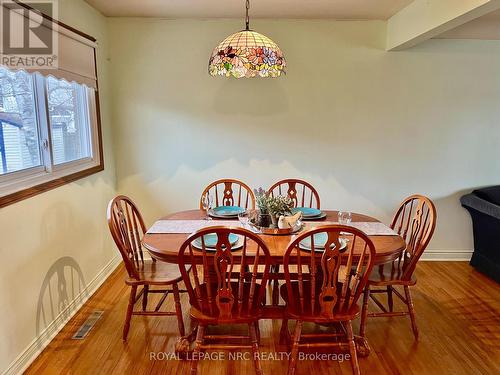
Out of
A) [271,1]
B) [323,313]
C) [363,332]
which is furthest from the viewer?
[271,1]

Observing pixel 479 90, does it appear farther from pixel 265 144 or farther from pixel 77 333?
pixel 77 333

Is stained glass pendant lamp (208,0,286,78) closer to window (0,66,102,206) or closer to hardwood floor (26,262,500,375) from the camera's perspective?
window (0,66,102,206)

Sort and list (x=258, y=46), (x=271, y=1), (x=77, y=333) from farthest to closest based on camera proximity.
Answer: (x=271, y=1)
(x=77, y=333)
(x=258, y=46)

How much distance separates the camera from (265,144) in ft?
11.6

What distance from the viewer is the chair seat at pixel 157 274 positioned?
2203mm

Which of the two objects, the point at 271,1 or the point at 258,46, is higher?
the point at 271,1

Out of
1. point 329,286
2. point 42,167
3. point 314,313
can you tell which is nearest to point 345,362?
point 314,313

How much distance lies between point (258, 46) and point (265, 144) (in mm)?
1559

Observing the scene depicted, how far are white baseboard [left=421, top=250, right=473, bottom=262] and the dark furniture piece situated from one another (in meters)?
0.15

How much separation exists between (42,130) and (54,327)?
130 centimetres

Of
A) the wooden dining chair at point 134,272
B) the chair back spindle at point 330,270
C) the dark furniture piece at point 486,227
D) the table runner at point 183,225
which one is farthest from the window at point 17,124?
the dark furniture piece at point 486,227

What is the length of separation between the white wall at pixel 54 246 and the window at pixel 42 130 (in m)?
0.13

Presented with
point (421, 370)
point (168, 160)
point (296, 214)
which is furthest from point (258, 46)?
point (421, 370)

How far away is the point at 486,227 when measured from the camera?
10.8 feet
